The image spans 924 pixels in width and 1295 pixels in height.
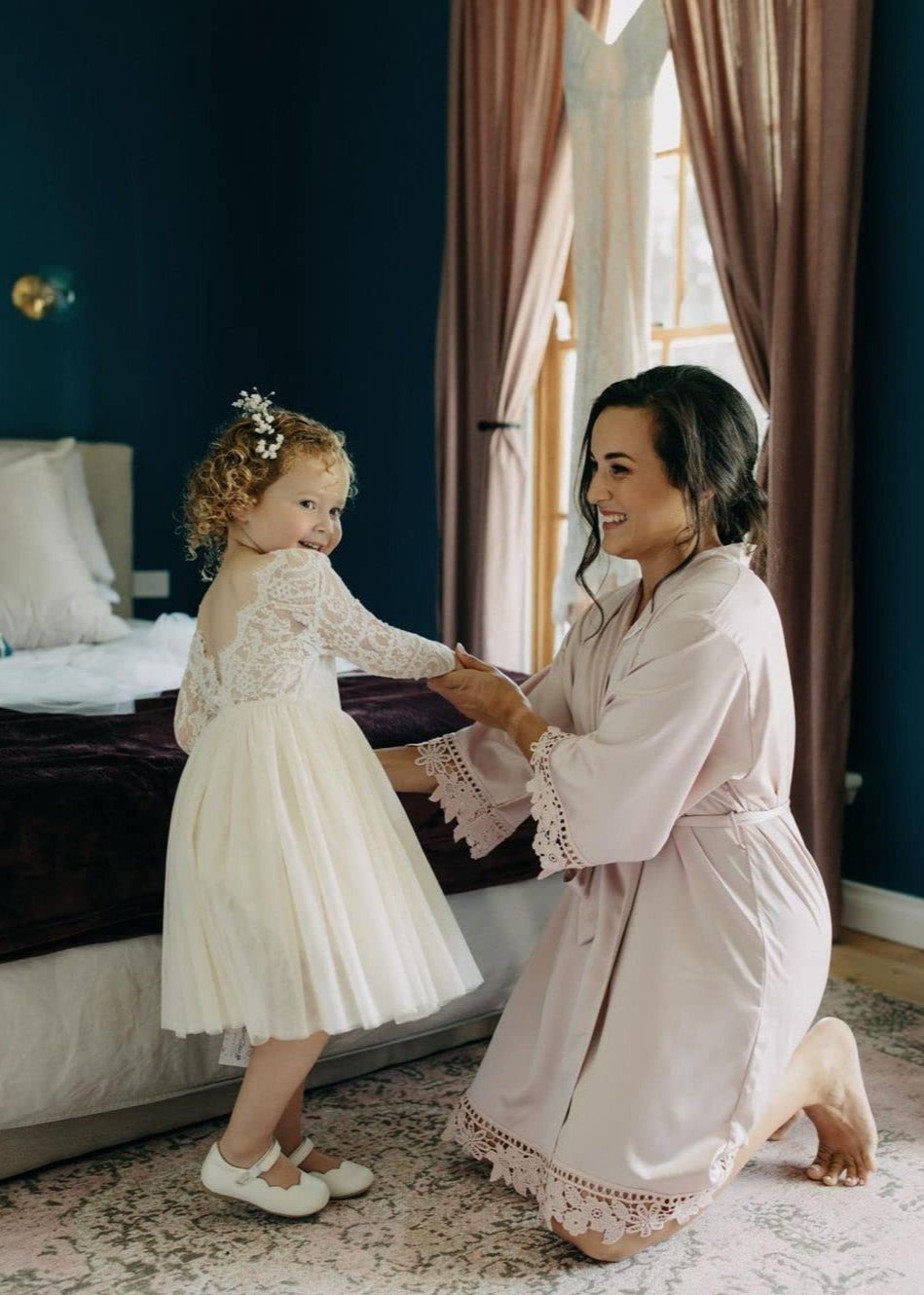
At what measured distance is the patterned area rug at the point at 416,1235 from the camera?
68.5 inches

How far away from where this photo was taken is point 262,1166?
1.86 m

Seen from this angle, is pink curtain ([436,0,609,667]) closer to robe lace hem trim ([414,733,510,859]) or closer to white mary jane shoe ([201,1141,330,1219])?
robe lace hem trim ([414,733,510,859])

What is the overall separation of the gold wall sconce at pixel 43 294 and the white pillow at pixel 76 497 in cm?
49

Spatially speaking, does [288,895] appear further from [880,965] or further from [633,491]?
[880,965]

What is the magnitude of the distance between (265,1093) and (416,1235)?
0.96ft

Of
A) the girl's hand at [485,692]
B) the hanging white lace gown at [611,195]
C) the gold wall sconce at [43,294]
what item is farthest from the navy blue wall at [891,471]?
the gold wall sconce at [43,294]

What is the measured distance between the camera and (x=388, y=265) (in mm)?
4973

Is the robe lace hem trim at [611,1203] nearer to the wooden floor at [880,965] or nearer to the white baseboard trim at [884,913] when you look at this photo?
the wooden floor at [880,965]

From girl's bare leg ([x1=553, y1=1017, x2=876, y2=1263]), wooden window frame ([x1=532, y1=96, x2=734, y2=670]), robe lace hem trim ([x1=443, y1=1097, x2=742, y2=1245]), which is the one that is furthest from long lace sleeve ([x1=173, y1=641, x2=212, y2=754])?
wooden window frame ([x1=532, y1=96, x2=734, y2=670])

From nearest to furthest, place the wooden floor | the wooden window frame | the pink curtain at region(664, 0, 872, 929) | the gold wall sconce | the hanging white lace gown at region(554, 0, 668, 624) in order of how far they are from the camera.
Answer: the wooden floor, the pink curtain at region(664, 0, 872, 929), the hanging white lace gown at region(554, 0, 668, 624), the wooden window frame, the gold wall sconce

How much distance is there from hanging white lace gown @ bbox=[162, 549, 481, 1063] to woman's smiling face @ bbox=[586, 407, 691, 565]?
0.34 m

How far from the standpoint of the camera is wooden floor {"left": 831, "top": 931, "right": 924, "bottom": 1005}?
2.92 metres

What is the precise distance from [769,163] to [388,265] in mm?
1965

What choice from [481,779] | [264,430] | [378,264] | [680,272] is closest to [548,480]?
[680,272]
